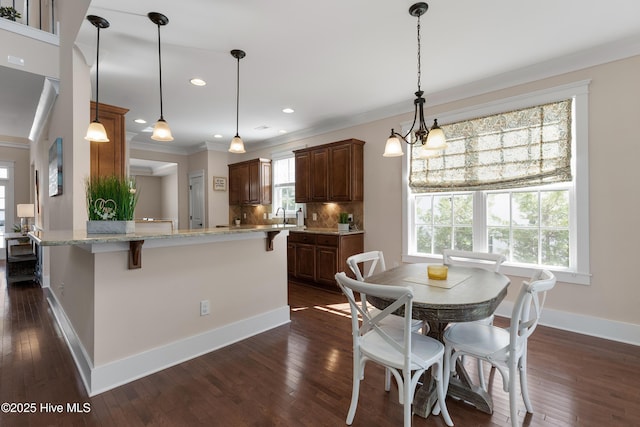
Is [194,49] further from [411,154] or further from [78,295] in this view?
[411,154]

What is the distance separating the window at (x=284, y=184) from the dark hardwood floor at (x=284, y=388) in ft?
11.3

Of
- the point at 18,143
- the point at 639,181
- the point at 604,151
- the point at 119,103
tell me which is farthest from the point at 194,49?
the point at 18,143

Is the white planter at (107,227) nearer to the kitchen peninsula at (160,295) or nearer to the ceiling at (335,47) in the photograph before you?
the kitchen peninsula at (160,295)

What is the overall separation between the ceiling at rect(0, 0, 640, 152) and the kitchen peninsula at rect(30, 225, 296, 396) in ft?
5.65

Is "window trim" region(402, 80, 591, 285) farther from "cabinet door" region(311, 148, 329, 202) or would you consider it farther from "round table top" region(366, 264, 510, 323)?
"cabinet door" region(311, 148, 329, 202)

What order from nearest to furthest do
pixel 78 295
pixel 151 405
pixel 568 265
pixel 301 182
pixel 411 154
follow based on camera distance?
pixel 151 405 → pixel 78 295 → pixel 568 265 → pixel 411 154 → pixel 301 182

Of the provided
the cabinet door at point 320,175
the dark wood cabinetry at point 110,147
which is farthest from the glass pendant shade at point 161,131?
the cabinet door at point 320,175

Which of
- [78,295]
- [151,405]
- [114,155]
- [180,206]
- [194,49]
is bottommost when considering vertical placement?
[151,405]

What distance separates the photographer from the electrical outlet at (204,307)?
2641mm

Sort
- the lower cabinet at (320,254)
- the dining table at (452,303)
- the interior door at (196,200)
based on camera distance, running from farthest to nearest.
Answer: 1. the interior door at (196,200)
2. the lower cabinet at (320,254)
3. the dining table at (452,303)

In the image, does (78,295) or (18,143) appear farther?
(18,143)

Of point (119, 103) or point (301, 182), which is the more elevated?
point (119, 103)

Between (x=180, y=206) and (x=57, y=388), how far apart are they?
5948 millimetres

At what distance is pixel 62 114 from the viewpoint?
328cm
